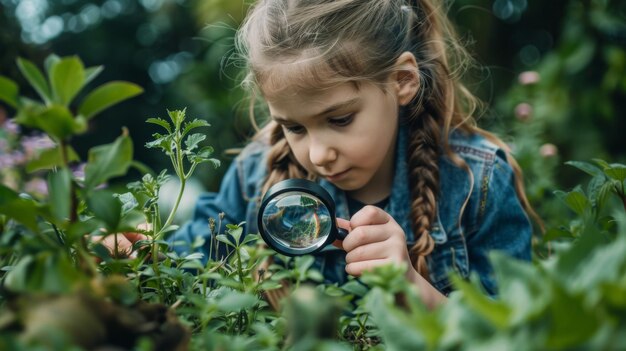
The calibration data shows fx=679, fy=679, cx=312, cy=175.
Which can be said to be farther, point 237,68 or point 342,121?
point 237,68

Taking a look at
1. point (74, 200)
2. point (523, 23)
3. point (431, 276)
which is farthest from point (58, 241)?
point (523, 23)

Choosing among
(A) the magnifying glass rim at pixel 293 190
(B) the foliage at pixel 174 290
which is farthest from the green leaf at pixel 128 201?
(A) the magnifying glass rim at pixel 293 190

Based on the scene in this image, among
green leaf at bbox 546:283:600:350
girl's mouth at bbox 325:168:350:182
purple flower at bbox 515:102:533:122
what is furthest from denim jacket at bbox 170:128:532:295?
green leaf at bbox 546:283:600:350

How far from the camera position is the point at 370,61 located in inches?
67.2

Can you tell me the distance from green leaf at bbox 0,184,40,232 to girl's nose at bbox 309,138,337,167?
34.5 inches

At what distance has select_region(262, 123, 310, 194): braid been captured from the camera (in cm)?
195

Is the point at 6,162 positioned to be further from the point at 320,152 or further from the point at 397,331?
the point at 397,331

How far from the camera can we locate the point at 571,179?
4121 millimetres

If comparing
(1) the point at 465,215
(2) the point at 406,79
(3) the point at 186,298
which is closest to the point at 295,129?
(2) the point at 406,79

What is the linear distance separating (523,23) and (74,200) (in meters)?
4.44

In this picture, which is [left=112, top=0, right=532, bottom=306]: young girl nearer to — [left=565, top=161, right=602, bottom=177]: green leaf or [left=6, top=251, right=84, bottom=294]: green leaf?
[left=565, top=161, right=602, bottom=177]: green leaf

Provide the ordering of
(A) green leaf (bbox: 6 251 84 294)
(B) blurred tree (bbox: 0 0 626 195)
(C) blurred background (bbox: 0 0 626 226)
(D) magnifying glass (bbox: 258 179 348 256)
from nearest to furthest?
1. (A) green leaf (bbox: 6 251 84 294)
2. (D) magnifying glass (bbox: 258 179 348 256)
3. (C) blurred background (bbox: 0 0 626 226)
4. (B) blurred tree (bbox: 0 0 626 195)

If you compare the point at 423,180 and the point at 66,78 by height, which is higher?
the point at 66,78

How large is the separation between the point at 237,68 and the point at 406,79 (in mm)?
2417
